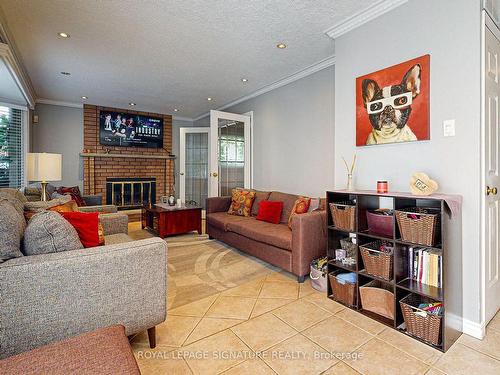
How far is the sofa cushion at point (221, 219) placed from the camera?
3721 millimetres

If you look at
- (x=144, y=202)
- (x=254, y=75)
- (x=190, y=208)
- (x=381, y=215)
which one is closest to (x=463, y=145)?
(x=381, y=215)

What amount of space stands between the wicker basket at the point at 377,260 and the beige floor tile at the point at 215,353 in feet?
3.53

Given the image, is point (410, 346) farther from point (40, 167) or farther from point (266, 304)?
point (40, 167)

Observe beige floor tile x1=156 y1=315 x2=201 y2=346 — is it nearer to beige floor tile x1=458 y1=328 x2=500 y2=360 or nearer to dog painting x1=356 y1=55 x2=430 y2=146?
beige floor tile x1=458 y1=328 x2=500 y2=360

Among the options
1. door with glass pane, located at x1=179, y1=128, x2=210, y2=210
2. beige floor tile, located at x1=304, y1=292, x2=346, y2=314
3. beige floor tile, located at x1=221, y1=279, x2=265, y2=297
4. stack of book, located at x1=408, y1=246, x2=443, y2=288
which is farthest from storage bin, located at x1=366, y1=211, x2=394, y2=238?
door with glass pane, located at x1=179, y1=128, x2=210, y2=210

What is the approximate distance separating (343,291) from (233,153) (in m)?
3.33

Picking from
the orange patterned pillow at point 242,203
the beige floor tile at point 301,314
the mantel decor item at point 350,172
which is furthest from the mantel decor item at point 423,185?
the orange patterned pillow at point 242,203

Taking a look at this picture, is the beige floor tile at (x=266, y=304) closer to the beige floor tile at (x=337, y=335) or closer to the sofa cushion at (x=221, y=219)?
the beige floor tile at (x=337, y=335)

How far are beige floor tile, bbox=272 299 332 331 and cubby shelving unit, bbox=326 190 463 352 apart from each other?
12.5 inches

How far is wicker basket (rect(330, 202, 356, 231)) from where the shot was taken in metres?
2.15

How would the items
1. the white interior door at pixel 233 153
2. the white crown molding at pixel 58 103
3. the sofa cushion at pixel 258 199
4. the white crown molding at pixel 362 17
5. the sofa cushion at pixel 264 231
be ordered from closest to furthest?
the white crown molding at pixel 362 17
the sofa cushion at pixel 264 231
the sofa cushion at pixel 258 199
the white interior door at pixel 233 153
the white crown molding at pixel 58 103

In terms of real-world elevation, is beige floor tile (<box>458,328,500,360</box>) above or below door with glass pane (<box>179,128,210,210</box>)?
below

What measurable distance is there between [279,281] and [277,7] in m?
2.55

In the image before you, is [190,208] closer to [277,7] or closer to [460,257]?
[277,7]
